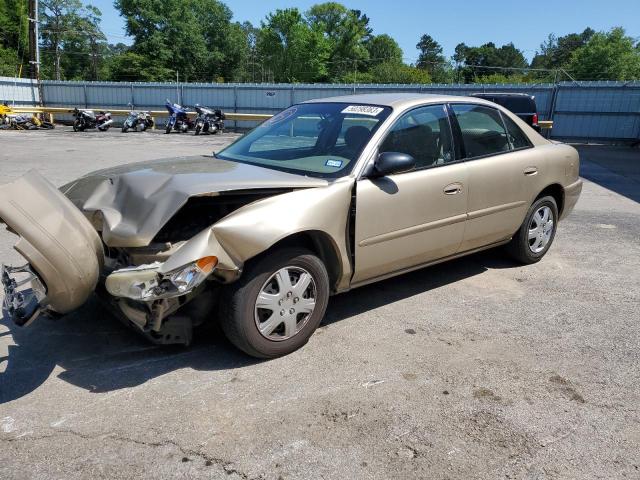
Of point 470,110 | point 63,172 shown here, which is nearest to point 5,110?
point 63,172

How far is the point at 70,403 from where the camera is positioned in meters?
2.94

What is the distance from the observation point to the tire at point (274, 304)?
3.20m

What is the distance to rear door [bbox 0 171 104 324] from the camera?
278 cm

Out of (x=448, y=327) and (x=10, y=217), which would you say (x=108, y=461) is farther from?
(x=448, y=327)

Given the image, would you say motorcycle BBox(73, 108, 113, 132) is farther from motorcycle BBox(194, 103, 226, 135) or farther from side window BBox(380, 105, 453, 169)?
side window BBox(380, 105, 453, 169)

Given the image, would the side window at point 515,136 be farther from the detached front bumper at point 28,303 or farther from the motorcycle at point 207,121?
the motorcycle at point 207,121

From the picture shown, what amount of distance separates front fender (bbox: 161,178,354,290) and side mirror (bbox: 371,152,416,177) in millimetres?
224

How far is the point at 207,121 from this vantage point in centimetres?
2378

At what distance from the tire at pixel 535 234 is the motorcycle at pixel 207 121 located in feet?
66.7

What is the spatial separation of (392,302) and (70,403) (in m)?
2.57

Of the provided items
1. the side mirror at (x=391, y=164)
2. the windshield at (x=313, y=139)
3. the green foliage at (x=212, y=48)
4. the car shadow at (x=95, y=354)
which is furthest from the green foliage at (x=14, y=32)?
the side mirror at (x=391, y=164)

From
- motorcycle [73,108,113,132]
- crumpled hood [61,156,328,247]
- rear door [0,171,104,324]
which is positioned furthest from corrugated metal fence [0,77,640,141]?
rear door [0,171,104,324]

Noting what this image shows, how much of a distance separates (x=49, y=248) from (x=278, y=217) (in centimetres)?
127

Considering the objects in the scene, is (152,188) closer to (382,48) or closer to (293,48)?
(293,48)
